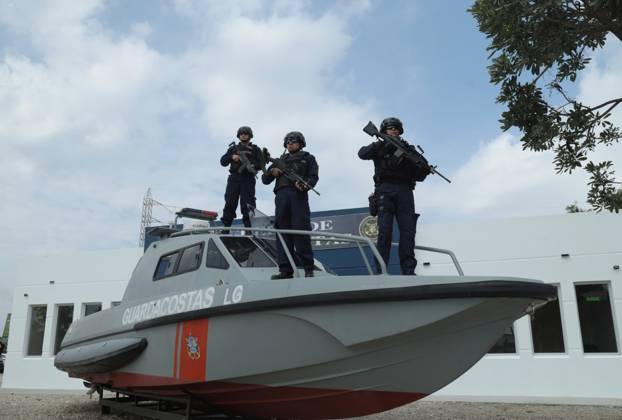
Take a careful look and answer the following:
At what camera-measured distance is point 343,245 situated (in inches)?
476

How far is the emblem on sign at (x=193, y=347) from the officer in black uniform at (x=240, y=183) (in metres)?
2.02

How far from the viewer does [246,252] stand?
5.22 meters

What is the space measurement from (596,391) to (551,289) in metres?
7.38

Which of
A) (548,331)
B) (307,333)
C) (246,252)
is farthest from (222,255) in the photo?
(548,331)

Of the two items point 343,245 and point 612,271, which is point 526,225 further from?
point 343,245

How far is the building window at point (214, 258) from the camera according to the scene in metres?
4.95

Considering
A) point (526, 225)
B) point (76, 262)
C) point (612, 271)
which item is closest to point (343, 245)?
point (526, 225)

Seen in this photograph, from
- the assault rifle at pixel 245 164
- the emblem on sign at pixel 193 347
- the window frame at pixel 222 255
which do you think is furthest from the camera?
the assault rifle at pixel 245 164

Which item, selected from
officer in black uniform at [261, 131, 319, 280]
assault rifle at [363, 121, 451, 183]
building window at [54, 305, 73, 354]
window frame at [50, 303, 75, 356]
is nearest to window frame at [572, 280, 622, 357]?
assault rifle at [363, 121, 451, 183]

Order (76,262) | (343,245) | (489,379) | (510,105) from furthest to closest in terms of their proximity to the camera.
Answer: (76,262) → (343,245) → (489,379) → (510,105)

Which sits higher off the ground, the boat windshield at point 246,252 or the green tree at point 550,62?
the green tree at point 550,62

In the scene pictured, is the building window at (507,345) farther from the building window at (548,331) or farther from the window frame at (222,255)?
the window frame at (222,255)

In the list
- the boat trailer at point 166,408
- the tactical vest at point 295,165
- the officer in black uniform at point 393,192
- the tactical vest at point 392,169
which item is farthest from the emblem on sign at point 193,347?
the tactical vest at point 392,169

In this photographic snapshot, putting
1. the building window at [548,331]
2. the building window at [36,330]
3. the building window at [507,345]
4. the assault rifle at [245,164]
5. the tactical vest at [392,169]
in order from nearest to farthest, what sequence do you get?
1. the tactical vest at [392,169]
2. the assault rifle at [245,164]
3. the building window at [548,331]
4. the building window at [507,345]
5. the building window at [36,330]
